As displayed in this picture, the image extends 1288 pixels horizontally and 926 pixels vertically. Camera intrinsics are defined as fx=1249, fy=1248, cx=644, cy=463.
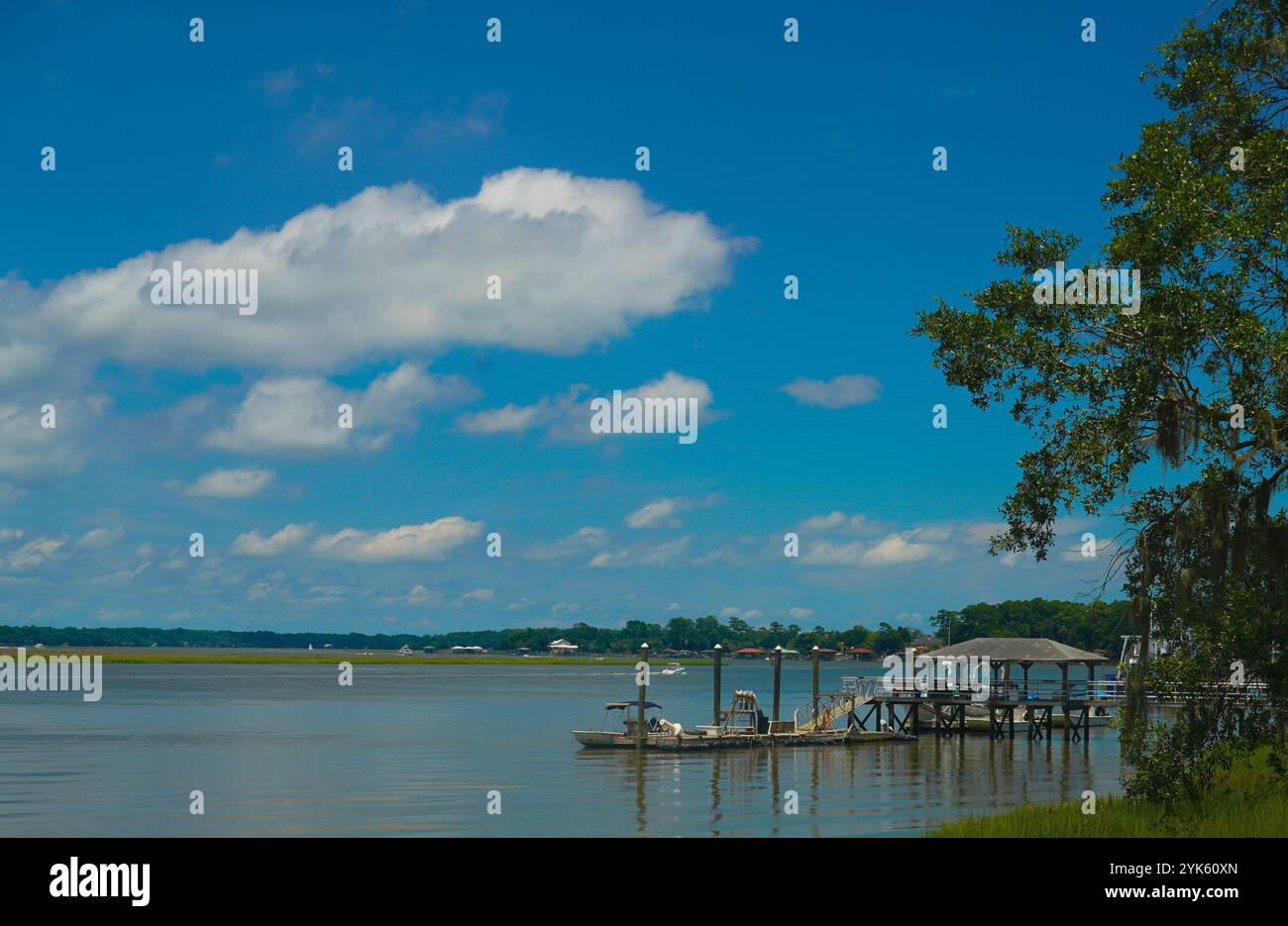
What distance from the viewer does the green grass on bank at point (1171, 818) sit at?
70.4ft

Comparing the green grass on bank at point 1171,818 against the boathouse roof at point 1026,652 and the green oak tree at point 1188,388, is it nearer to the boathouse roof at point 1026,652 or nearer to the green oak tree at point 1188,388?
the green oak tree at point 1188,388

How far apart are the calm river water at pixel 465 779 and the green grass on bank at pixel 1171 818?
7.51 meters

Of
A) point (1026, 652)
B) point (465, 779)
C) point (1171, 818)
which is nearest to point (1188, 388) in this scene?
point (1171, 818)

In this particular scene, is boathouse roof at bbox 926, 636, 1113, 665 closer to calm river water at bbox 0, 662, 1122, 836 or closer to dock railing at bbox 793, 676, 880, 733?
dock railing at bbox 793, 676, 880, 733

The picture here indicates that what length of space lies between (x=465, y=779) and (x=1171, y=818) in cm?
3106

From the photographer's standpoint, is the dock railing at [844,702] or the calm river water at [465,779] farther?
the dock railing at [844,702]

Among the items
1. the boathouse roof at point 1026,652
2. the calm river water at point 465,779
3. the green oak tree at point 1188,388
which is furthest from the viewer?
the boathouse roof at point 1026,652

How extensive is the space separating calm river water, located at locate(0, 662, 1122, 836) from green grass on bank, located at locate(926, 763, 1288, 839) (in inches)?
296

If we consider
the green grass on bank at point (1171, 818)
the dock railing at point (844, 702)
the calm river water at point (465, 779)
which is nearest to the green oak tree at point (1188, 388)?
the green grass on bank at point (1171, 818)

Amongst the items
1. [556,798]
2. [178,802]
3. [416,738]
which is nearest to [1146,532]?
[556,798]

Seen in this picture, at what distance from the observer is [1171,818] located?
22.0 meters

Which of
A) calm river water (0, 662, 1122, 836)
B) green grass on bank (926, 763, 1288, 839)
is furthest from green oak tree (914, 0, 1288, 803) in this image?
calm river water (0, 662, 1122, 836)

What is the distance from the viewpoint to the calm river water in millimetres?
36094
